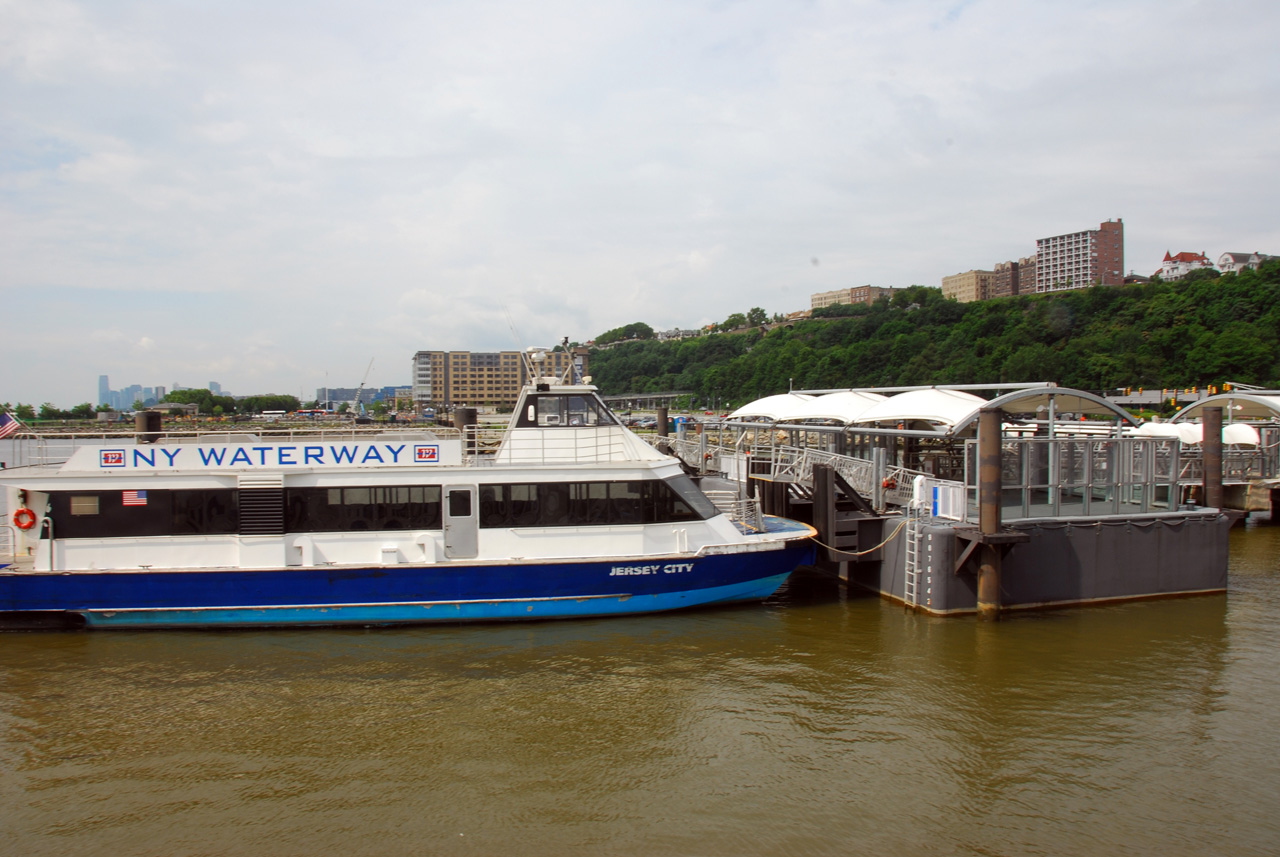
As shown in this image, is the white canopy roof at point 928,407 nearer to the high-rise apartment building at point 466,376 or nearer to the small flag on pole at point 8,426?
the small flag on pole at point 8,426

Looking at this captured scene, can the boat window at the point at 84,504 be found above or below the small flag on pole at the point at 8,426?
below

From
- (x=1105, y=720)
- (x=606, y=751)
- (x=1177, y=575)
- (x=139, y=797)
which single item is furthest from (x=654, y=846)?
(x=1177, y=575)

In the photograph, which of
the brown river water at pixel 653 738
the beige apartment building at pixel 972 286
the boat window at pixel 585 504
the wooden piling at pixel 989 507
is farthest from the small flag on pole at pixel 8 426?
the beige apartment building at pixel 972 286

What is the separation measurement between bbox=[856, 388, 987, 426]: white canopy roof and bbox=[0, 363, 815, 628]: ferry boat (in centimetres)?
575

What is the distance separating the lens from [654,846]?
6.83 metres

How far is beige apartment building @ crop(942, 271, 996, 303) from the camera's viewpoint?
174 m

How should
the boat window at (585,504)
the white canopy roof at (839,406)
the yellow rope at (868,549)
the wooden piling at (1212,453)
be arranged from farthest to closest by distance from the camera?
1. the white canopy roof at (839,406)
2. the wooden piling at (1212,453)
3. the yellow rope at (868,549)
4. the boat window at (585,504)

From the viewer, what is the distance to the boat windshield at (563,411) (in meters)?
13.8

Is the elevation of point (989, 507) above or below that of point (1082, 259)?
below

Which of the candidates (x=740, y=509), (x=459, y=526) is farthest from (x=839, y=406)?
(x=459, y=526)

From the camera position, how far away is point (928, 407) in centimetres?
1733

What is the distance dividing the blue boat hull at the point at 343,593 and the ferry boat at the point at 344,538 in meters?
0.02

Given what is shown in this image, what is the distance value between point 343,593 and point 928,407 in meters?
13.1

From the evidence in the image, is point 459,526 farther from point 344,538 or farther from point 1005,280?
point 1005,280
